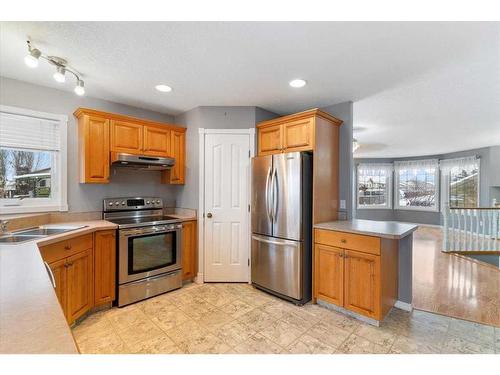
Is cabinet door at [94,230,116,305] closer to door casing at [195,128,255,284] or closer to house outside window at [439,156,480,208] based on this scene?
door casing at [195,128,255,284]

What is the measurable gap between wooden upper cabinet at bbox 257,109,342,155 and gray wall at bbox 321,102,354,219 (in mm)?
117

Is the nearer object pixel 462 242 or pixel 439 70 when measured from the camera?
pixel 439 70

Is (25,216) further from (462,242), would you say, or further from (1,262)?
(462,242)

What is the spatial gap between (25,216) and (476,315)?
4.63 meters

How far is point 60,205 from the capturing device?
2762mm

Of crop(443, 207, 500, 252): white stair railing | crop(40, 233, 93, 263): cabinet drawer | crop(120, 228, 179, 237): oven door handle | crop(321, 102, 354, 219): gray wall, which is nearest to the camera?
crop(40, 233, 93, 263): cabinet drawer

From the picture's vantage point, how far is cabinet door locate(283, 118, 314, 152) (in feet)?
8.82

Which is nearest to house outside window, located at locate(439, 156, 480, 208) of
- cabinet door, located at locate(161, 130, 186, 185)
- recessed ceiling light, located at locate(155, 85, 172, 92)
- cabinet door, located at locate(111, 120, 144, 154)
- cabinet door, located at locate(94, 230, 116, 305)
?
cabinet door, located at locate(161, 130, 186, 185)

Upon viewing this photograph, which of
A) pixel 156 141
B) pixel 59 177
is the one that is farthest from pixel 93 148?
pixel 156 141

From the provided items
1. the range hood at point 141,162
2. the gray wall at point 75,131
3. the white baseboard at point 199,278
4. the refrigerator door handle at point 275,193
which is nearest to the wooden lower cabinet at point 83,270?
the gray wall at point 75,131

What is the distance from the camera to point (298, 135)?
2.79 meters

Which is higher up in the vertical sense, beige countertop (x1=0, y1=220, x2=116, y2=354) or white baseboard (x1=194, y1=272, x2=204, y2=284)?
beige countertop (x1=0, y1=220, x2=116, y2=354)

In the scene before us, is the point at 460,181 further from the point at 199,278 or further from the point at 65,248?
the point at 65,248
